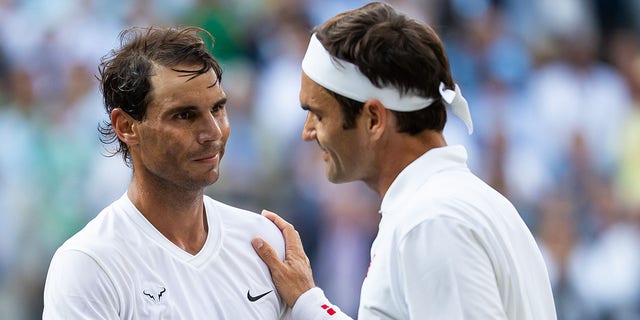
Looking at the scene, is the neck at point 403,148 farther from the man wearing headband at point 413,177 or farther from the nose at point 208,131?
the nose at point 208,131

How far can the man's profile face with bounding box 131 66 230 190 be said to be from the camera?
3.29 metres

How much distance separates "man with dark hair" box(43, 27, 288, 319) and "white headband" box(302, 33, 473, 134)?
395mm

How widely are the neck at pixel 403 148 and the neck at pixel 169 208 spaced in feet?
2.28

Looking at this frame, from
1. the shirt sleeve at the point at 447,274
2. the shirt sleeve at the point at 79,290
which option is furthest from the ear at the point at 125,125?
the shirt sleeve at the point at 447,274

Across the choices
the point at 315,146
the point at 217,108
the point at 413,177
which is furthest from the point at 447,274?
the point at 315,146

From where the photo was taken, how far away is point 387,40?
9.57ft

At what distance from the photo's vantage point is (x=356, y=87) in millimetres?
2990

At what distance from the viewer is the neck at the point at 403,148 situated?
9.78 ft

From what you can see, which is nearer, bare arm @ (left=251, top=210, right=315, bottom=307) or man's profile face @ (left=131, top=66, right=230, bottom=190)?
man's profile face @ (left=131, top=66, right=230, bottom=190)

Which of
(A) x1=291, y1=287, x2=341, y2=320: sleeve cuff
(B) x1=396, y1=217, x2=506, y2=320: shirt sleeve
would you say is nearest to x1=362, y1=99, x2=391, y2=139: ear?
(B) x1=396, y1=217, x2=506, y2=320: shirt sleeve

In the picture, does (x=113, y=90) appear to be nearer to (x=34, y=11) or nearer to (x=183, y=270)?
(x=183, y=270)

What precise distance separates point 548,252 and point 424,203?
5094mm

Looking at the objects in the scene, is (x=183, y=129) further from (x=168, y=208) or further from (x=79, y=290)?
(x=79, y=290)

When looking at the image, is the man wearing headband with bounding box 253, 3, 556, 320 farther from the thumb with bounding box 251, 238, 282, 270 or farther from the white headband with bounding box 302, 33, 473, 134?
the thumb with bounding box 251, 238, 282, 270
